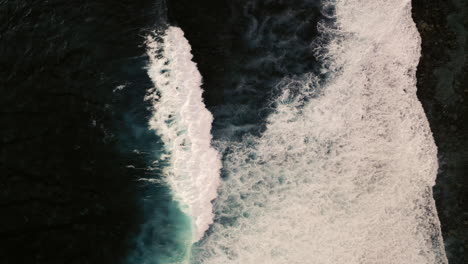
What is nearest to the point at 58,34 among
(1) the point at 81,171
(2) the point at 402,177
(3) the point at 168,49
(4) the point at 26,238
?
(3) the point at 168,49

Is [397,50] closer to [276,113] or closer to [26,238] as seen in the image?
[276,113]

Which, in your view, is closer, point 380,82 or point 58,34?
point 380,82

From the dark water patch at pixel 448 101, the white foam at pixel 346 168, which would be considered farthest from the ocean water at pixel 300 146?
the dark water patch at pixel 448 101

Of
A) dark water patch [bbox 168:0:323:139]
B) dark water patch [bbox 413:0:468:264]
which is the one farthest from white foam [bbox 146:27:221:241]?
dark water patch [bbox 413:0:468:264]

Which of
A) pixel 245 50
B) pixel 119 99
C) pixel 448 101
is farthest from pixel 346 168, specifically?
pixel 119 99

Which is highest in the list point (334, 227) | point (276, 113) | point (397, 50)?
point (397, 50)

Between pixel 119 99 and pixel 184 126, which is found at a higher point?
pixel 119 99

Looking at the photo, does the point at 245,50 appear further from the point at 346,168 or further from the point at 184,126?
the point at 346,168
